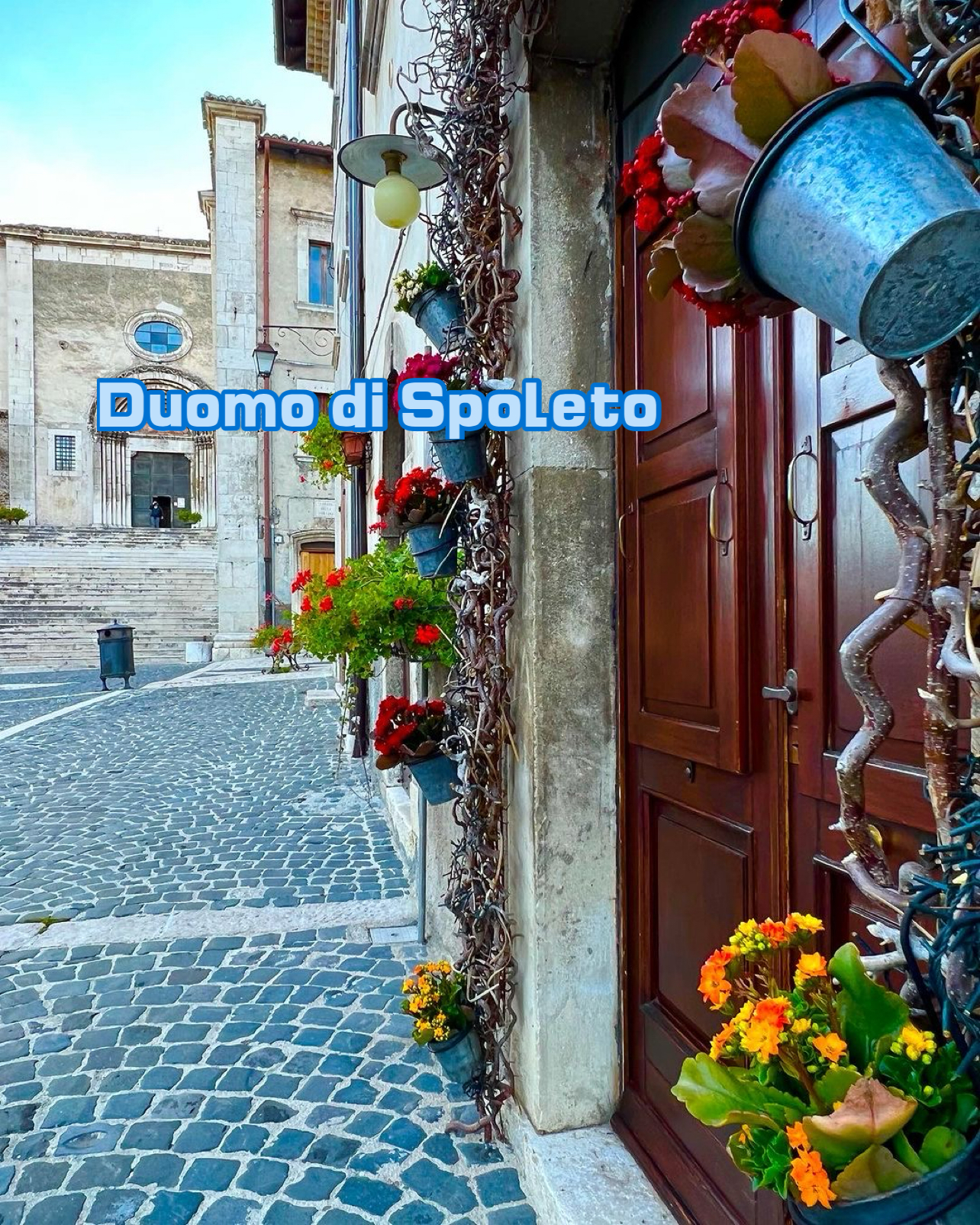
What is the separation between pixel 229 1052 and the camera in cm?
268

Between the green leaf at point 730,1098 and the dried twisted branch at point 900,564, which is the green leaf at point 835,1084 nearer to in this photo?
the green leaf at point 730,1098

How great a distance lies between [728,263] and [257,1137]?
8.15 ft

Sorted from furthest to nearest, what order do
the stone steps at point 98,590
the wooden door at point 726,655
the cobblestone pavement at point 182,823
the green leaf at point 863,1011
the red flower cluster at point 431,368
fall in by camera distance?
the stone steps at point 98,590
the cobblestone pavement at point 182,823
the red flower cluster at point 431,368
the wooden door at point 726,655
the green leaf at point 863,1011

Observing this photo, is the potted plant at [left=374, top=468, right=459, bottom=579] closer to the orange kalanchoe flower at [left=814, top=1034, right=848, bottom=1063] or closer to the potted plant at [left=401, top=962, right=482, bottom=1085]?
the potted plant at [left=401, top=962, right=482, bottom=1085]

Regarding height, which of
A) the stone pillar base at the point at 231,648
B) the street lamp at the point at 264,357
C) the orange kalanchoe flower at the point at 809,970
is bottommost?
the stone pillar base at the point at 231,648

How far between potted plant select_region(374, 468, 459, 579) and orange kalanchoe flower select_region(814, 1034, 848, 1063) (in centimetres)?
190

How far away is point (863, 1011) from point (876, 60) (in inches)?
37.8

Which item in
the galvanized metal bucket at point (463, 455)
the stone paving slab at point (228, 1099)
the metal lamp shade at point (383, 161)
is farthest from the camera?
the metal lamp shade at point (383, 161)

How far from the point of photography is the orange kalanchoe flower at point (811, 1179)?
2.16ft

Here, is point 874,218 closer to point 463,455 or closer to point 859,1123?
point 859,1123

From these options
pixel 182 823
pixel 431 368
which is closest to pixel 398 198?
pixel 431 368

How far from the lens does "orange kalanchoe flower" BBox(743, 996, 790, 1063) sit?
733 millimetres

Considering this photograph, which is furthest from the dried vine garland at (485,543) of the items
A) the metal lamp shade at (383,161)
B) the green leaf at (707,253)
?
A: the green leaf at (707,253)

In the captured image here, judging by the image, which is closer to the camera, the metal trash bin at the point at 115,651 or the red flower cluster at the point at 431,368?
the red flower cluster at the point at 431,368
